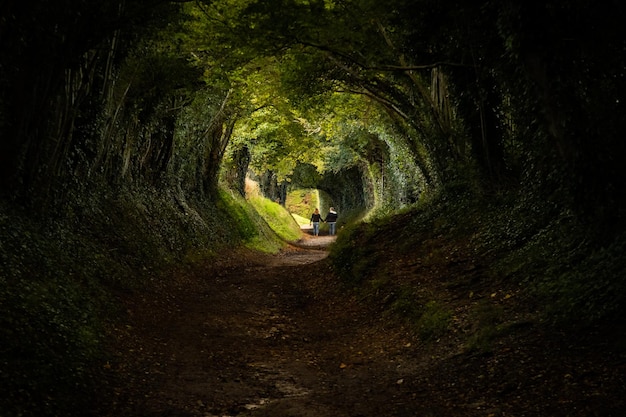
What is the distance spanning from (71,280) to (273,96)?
42.8 feet

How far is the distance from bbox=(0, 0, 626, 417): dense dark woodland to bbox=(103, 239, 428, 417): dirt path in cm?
67

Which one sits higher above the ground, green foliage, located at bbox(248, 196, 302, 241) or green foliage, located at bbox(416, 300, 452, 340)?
green foliage, located at bbox(248, 196, 302, 241)

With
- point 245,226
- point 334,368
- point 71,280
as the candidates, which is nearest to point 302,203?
point 245,226

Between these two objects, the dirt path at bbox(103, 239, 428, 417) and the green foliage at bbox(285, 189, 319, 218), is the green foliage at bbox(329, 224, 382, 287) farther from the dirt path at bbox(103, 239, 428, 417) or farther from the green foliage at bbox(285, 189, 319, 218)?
the green foliage at bbox(285, 189, 319, 218)

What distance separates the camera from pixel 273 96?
19.6m

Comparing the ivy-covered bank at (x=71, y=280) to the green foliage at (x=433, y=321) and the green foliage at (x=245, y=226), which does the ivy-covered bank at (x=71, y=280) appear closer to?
the green foliage at (x=433, y=321)

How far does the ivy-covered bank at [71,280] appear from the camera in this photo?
4809 millimetres

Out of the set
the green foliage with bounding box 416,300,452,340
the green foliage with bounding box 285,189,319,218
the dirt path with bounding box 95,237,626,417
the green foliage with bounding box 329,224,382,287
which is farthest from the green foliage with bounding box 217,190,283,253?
the green foliage with bounding box 285,189,319,218

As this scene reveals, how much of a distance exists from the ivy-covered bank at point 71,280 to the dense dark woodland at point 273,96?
1.3 inches

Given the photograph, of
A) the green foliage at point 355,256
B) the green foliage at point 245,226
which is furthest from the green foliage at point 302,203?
the green foliage at point 355,256

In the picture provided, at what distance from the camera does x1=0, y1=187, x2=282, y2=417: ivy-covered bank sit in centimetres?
481

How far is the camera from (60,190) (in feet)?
32.0

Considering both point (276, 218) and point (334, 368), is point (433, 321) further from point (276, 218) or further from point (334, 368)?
point (276, 218)

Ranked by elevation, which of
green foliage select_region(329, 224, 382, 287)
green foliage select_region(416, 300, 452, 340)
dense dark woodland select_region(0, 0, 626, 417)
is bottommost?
green foliage select_region(416, 300, 452, 340)
